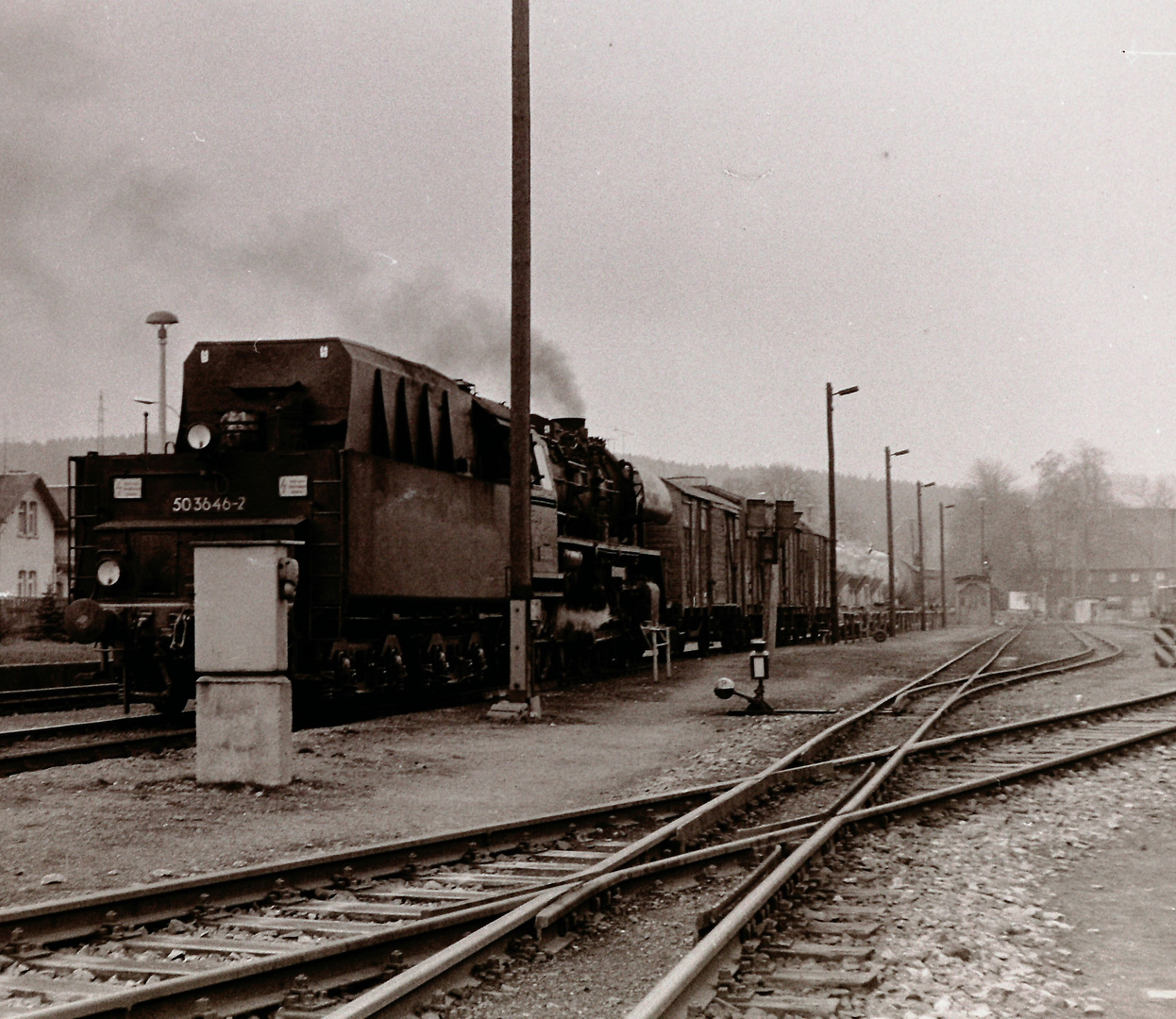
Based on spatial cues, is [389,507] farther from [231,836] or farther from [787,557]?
[787,557]

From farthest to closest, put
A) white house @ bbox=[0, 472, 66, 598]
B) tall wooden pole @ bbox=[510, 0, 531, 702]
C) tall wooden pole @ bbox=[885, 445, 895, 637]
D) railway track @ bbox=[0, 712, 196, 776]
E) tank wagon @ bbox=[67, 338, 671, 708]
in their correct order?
tall wooden pole @ bbox=[885, 445, 895, 637] < white house @ bbox=[0, 472, 66, 598] < tall wooden pole @ bbox=[510, 0, 531, 702] < tank wagon @ bbox=[67, 338, 671, 708] < railway track @ bbox=[0, 712, 196, 776]

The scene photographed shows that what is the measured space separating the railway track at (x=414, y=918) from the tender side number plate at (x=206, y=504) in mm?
5667

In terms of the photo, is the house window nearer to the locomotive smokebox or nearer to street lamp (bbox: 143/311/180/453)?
street lamp (bbox: 143/311/180/453)

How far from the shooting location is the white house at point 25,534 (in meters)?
47.6

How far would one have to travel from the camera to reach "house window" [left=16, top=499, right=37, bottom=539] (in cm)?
4872

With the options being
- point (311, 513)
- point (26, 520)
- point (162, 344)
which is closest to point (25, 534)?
point (26, 520)

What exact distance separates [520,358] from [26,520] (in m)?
40.4

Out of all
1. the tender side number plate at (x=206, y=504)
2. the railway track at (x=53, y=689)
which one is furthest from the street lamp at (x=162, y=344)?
the tender side number plate at (x=206, y=504)

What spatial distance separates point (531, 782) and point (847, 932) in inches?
187

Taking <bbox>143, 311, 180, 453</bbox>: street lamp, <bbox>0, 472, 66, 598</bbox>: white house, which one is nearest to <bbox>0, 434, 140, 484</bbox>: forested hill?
<bbox>0, 472, 66, 598</bbox>: white house

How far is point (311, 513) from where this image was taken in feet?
38.9

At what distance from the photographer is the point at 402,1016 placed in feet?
13.7

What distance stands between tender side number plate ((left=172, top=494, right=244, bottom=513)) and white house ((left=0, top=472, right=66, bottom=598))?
3791 cm

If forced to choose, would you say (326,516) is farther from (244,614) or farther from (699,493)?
(699,493)
